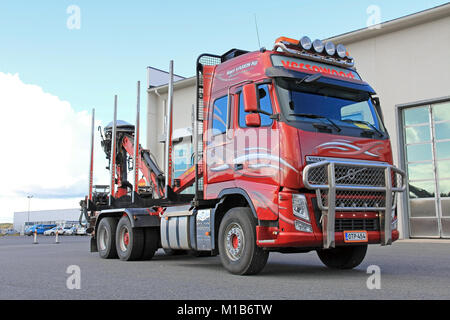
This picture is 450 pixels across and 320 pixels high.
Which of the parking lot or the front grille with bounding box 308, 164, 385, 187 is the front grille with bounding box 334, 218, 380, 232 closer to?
the front grille with bounding box 308, 164, 385, 187

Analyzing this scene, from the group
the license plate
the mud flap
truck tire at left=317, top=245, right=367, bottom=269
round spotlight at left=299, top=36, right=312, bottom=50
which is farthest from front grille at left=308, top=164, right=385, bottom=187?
the mud flap

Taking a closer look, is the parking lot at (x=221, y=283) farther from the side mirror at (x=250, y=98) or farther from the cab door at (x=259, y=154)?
the side mirror at (x=250, y=98)

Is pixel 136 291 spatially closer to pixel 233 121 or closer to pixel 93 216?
pixel 233 121

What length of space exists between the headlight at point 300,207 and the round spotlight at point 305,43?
2657 mm

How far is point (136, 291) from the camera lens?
602 cm

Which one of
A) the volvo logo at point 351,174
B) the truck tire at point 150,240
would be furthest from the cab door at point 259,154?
the truck tire at point 150,240

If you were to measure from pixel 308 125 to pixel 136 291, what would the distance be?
3387mm

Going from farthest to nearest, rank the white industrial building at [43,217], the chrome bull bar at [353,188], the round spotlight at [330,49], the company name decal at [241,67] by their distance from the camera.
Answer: the white industrial building at [43,217] → the round spotlight at [330,49] → the company name decal at [241,67] → the chrome bull bar at [353,188]

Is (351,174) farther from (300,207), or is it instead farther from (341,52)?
(341,52)

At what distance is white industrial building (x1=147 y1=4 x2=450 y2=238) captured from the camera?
19922mm

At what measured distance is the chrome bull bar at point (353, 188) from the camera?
→ 682 centimetres

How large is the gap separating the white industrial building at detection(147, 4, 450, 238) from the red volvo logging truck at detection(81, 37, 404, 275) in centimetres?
1107
